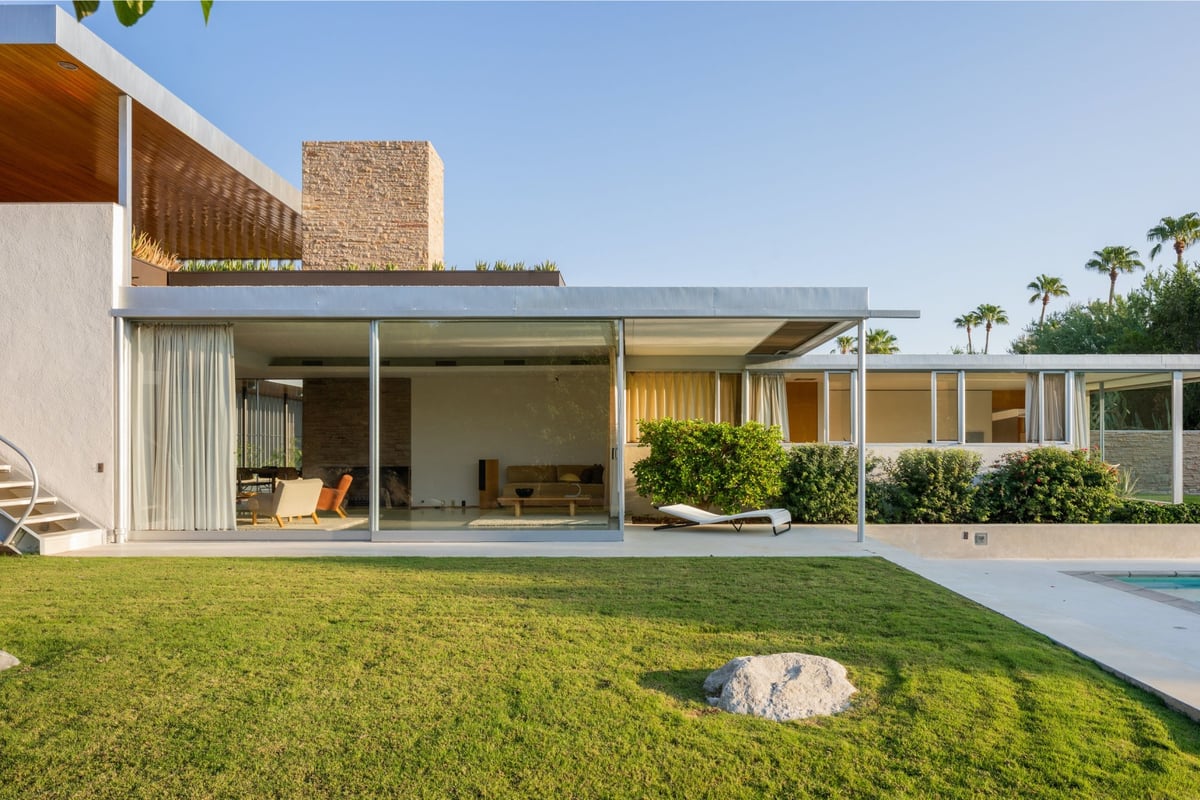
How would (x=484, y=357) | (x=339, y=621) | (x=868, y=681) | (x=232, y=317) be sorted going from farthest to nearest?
1. (x=484, y=357)
2. (x=232, y=317)
3. (x=339, y=621)
4. (x=868, y=681)

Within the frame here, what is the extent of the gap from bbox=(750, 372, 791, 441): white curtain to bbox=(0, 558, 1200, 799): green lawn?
308 inches

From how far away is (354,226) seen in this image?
55.9 feet

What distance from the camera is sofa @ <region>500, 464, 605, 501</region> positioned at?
473 inches

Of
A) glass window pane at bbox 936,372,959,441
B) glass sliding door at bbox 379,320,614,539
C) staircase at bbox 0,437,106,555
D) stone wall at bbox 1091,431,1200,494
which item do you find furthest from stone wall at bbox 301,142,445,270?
stone wall at bbox 1091,431,1200,494

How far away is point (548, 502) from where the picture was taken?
1220cm

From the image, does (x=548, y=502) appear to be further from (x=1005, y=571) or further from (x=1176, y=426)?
(x=1176, y=426)

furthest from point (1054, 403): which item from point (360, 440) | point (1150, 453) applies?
point (360, 440)

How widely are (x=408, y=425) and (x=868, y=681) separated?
8368 millimetres

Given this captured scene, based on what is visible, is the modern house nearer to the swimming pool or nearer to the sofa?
the sofa

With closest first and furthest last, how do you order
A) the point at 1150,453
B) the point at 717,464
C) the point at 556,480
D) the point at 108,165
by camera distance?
the point at 556,480, the point at 717,464, the point at 108,165, the point at 1150,453

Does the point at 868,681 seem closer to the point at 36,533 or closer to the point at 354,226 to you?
the point at 36,533

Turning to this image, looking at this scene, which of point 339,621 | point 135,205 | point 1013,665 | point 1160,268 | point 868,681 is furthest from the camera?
point 1160,268

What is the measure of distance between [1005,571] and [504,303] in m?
6.55

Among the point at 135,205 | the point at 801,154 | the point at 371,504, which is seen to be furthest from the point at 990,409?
the point at 135,205
